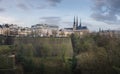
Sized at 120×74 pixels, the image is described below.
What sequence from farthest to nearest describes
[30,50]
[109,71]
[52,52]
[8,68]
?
[52,52], [30,50], [8,68], [109,71]

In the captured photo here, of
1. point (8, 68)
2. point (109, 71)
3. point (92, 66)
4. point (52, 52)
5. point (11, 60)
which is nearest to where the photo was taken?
point (109, 71)

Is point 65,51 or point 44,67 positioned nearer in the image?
point 44,67

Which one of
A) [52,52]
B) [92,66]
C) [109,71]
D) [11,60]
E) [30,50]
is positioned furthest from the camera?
[52,52]

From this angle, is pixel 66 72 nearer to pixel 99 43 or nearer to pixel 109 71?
pixel 109 71

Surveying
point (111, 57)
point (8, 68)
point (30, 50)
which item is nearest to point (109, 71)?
point (111, 57)

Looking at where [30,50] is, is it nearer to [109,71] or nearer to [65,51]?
[65,51]

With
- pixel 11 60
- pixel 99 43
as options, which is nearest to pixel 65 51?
pixel 99 43

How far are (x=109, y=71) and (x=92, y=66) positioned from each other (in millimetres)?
1214

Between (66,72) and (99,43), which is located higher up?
(99,43)

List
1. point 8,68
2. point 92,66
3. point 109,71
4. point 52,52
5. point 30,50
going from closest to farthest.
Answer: point 109,71, point 92,66, point 8,68, point 30,50, point 52,52

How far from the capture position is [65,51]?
70.7 feet

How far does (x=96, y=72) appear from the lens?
14711mm

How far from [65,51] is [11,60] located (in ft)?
16.4

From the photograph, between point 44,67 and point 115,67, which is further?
point 44,67
